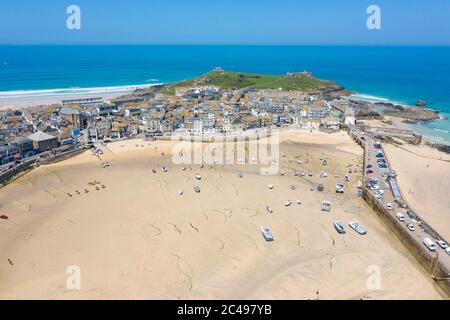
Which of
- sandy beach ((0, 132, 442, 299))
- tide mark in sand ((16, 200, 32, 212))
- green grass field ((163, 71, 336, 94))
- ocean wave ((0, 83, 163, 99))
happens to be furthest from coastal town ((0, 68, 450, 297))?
ocean wave ((0, 83, 163, 99))

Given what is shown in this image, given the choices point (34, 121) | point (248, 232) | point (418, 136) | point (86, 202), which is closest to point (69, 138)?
point (34, 121)

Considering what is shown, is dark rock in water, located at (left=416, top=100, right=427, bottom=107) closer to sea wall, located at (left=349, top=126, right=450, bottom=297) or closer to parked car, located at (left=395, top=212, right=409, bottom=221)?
sea wall, located at (left=349, top=126, right=450, bottom=297)

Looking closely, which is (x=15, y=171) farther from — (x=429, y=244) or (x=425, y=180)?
(x=425, y=180)

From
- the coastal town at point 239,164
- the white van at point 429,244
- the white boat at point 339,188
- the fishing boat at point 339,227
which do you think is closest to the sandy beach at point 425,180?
the coastal town at point 239,164

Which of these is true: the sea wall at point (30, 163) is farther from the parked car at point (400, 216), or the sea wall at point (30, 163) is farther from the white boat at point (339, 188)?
the parked car at point (400, 216)

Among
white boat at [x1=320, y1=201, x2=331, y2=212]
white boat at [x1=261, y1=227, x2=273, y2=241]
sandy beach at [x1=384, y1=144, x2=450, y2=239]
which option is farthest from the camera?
white boat at [x1=320, y1=201, x2=331, y2=212]

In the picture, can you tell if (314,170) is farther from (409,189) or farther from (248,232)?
(248,232)
